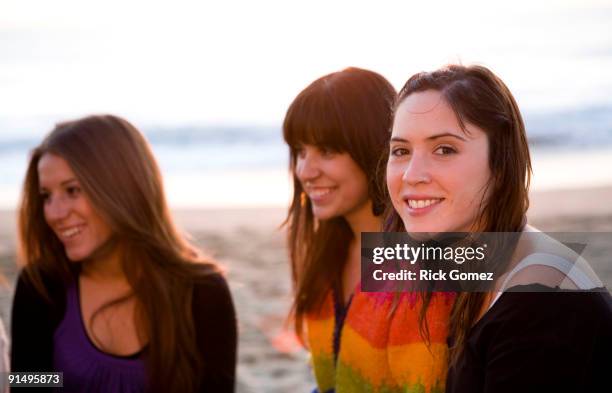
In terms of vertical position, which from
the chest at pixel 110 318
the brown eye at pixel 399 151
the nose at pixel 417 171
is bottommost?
the chest at pixel 110 318

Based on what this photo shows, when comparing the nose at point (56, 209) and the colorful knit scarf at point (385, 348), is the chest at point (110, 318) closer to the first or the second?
the nose at point (56, 209)

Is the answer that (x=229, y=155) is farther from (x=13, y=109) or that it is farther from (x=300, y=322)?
(x=300, y=322)

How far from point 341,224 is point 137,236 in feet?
3.07

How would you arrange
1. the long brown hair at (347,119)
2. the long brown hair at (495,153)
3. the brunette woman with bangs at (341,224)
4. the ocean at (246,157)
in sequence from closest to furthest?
the long brown hair at (495,153) < the brunette woman with bangs at (341,224) < the long brown hair at (347,119) < the ocean at (246,157)

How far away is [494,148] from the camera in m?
2.22

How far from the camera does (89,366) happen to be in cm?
325

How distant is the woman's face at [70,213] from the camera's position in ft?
11.2

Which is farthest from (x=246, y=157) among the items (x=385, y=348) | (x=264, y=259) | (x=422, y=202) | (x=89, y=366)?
(x=422, y=202)

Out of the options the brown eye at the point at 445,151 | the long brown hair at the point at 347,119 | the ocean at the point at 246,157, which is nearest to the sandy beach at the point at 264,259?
the ocean at the point at 246,157

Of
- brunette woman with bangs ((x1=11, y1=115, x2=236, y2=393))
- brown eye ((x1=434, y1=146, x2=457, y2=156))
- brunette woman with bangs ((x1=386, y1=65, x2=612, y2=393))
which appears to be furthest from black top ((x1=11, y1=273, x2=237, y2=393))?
brown eye ((x1=434, y1=146, x2=457, y2=156))

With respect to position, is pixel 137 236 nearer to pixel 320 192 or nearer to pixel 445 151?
pixel 320 192

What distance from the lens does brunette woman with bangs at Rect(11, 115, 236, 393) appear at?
3342mm

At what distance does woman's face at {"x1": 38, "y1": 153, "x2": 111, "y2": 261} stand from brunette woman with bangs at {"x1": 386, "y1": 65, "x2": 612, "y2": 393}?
63.5 inches

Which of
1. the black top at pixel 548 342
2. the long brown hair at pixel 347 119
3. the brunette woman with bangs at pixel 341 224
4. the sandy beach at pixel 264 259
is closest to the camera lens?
the black top at pixel 548 342
